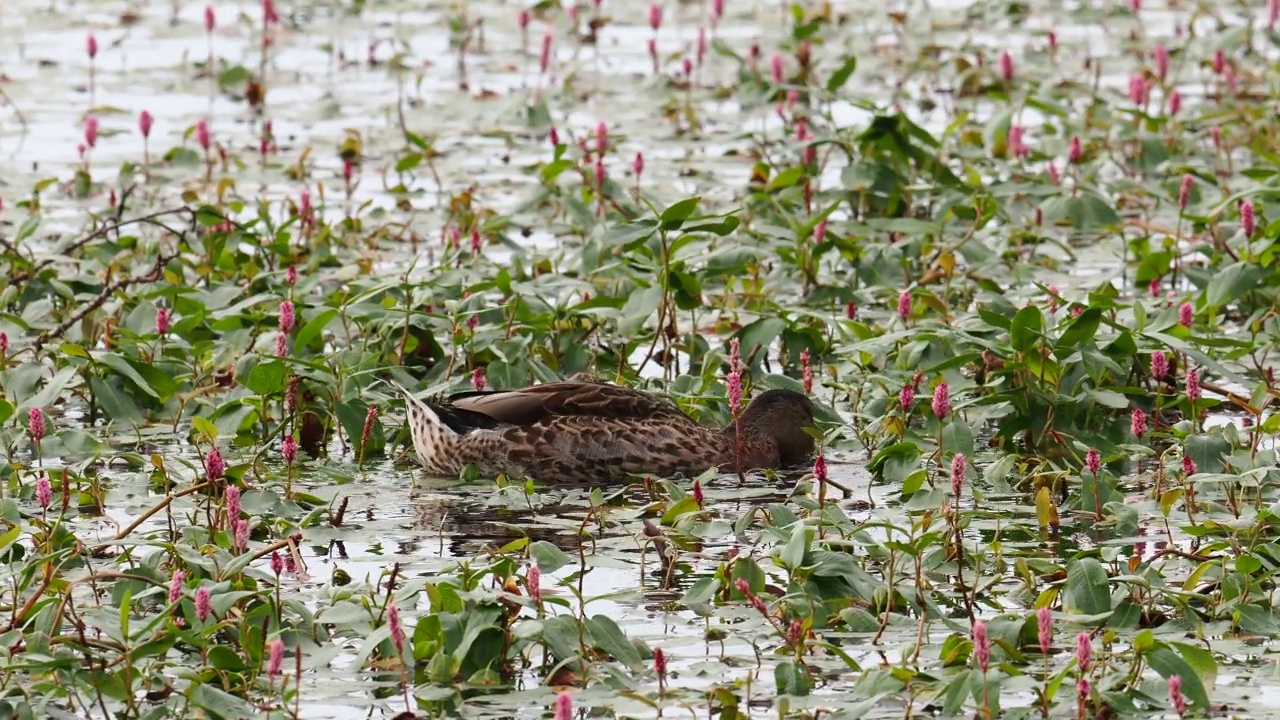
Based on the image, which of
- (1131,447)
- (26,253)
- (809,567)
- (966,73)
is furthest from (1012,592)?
(966,73)

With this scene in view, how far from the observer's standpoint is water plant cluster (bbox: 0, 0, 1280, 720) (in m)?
6.46

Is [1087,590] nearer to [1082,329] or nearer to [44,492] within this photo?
[1082,329]

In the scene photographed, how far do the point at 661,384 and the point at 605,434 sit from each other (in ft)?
2.72

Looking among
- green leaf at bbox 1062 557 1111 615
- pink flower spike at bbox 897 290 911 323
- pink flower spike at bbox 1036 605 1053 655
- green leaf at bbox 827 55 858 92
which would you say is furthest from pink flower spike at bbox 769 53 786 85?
pink flower spike at bbox 1036 605 1053 655

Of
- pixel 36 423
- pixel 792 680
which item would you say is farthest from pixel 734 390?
pixel 792 680

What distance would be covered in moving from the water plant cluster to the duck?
5.0 inches

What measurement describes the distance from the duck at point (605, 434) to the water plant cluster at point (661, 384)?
5.0 inches

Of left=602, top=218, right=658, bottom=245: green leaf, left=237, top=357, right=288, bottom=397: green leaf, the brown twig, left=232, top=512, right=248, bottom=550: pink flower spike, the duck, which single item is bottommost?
→ the duck

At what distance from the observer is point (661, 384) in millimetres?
10242

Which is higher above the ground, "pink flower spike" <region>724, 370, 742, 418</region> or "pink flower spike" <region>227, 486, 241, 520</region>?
"pink flower spike" <region>227, 486, 241, 520</region>

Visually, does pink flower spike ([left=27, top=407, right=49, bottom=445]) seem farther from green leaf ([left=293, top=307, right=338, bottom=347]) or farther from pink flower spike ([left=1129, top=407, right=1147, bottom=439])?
pink flower spike ([left=1129, top=407, right=1147, bottom=439])

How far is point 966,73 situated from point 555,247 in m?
4.59

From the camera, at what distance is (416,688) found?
6.38 metres

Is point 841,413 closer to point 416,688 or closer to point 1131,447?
point 1131,447
